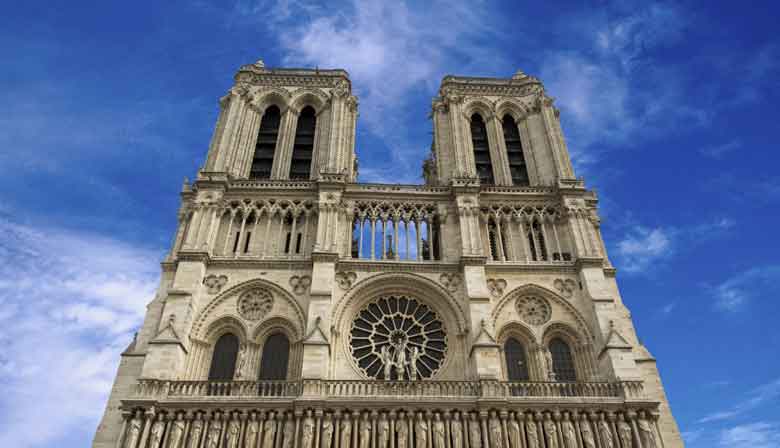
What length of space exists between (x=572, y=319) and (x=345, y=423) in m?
11.3

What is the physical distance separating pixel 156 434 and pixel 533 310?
53.6ft

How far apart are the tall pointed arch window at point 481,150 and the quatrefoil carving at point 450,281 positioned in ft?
24.9

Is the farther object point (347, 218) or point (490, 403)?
point (347, 218)

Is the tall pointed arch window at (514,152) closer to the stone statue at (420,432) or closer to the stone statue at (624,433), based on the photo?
the stone statue at (624,433)

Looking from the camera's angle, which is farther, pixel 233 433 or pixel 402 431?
pixel 402 431

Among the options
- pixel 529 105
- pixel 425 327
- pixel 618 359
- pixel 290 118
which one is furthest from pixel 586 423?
pixel 290 118

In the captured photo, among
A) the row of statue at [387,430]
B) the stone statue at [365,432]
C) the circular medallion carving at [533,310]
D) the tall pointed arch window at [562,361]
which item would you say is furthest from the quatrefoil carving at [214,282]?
the tall pointed arch window at [562,361]

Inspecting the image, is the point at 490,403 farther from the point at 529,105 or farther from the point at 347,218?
the point at 529,105

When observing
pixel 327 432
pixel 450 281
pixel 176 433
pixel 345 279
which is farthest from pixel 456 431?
pixel 176 433

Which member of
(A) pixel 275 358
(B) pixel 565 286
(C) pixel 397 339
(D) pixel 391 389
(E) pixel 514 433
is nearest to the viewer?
(E) pixel 514 433

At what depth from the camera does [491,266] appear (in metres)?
25.6

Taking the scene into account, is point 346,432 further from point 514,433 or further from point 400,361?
point 514,433

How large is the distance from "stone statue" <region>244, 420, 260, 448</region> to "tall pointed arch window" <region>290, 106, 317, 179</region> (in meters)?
14.6

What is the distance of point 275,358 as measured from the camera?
23.1 m
